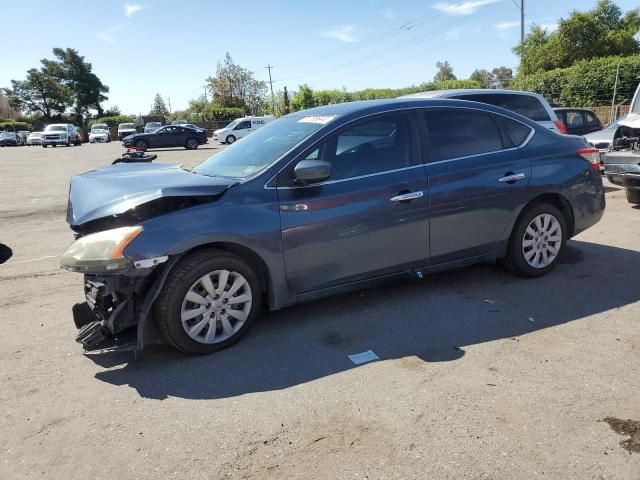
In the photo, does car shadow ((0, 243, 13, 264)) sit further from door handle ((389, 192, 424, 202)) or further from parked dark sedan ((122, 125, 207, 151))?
parked dark sedan ((122, 125, 207, 151))

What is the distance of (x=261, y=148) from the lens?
14.7 feet

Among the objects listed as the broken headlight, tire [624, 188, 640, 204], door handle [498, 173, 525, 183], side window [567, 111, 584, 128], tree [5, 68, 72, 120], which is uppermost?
tree [5, 68, 72, 120]

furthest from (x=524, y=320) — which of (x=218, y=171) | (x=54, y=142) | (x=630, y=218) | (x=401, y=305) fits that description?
(x=54, y=142)

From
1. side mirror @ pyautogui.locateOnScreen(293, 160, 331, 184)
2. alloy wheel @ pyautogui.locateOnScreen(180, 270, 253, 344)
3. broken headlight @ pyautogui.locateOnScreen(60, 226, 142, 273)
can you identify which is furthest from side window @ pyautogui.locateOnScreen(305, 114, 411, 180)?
broken headlight @ pyautogui.locateOnScreen(60, 226, 142, 273)

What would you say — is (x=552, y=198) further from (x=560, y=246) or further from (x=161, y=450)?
(x=161, y=450)

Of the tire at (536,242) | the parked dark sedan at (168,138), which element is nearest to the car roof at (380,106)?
the tire at (536,242)

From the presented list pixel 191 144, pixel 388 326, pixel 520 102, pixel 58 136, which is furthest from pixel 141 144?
pixel 388 326

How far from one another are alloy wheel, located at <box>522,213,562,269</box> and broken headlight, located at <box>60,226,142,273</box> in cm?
360

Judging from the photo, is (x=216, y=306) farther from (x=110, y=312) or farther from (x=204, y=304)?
(x=110, y=312)

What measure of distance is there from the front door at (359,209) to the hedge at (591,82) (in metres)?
20.4

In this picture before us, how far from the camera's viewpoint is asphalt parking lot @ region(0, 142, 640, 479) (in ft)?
8.65

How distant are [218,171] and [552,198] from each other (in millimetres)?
3275

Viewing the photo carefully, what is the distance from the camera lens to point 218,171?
14.5ft

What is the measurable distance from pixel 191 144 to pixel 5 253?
27.0m
